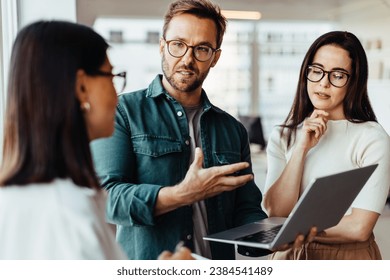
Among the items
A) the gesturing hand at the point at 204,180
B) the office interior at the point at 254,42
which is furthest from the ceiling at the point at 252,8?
the gesturing hand at the point at 204,180

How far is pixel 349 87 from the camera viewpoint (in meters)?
1.53

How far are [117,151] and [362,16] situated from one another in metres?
0.88

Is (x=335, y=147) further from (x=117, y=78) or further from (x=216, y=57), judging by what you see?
(x=117, y=78)

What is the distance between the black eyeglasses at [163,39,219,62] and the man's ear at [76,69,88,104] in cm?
46

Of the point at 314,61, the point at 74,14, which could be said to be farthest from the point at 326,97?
the point at 74,14

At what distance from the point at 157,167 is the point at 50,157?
49 centimetres

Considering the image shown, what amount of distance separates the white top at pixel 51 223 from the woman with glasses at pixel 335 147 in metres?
0.73

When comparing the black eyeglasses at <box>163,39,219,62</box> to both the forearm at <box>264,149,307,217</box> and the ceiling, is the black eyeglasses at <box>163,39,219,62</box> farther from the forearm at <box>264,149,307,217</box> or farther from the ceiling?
the forearm at <box>264,149,307,217</box>

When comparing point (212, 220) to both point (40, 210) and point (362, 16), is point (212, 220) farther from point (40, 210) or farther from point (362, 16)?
point (362, 16)

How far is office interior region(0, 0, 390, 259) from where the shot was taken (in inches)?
60.3

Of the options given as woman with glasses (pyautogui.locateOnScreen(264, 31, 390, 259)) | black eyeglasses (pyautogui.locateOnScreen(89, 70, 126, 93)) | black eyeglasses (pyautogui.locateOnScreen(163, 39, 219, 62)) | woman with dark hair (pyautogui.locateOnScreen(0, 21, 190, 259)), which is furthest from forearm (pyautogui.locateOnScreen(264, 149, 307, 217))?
woman with dark hair (pyautogui.locateOnScreen(0, 21, 190, 259))

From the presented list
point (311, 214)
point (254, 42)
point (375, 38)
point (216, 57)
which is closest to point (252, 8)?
point (254, 42)

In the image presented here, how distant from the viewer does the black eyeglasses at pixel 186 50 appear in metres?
1.41

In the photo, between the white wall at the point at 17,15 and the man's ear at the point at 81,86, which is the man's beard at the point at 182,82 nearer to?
the white wall at the point at 17,15
